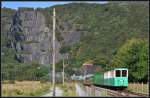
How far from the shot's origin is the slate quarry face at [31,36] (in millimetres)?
118794

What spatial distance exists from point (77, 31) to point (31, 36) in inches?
940

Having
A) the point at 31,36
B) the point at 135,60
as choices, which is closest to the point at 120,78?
the point at 135,60

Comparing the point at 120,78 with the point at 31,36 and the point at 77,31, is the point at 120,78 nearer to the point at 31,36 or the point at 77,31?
the point at 31,36

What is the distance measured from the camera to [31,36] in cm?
13625

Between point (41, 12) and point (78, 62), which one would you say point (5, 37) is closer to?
point (78, 62)

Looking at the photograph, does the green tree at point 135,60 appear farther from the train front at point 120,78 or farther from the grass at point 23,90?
the grass at point 23,90

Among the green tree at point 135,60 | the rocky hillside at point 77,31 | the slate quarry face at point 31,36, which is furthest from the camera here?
the rocky hillside at point 77,31

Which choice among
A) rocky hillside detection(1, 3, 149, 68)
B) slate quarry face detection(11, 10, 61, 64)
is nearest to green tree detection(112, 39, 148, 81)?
rocky hillside detection(1, 3, 149, 68)

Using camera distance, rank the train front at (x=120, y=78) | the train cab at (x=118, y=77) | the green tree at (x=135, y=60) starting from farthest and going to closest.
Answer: the green tree at (x=135, y=60)
the train front at (x=120, y=78)
the train cab at (x=118, y=77)

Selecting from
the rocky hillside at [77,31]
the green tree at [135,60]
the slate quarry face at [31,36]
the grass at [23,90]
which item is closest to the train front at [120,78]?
the grass at [23,90]

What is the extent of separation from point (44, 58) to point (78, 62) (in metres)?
16.2

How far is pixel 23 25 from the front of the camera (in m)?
133

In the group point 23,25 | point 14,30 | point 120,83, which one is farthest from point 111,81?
point 23,25

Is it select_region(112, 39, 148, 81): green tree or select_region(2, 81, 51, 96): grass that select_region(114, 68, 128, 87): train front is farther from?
select_region(112, 39, 148, 81): green tree
